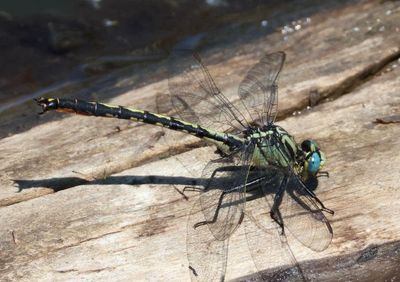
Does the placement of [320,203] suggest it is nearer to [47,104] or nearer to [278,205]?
[278,205]

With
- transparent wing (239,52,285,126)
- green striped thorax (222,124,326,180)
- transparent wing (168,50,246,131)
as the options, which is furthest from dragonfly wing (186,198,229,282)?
transparent wing (239,52,285,126)

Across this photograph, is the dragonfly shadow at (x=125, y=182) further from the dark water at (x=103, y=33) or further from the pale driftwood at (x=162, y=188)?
the dark water at (x=103, y=33)

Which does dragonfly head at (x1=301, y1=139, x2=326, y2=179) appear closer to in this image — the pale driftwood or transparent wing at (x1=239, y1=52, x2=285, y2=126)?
the pale driftwood

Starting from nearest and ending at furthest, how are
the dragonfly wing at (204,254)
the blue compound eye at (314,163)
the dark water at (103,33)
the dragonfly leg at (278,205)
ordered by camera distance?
the dragonfly wing at (204,254)
the dragonfly leg at (278,205)
the blue compound eye at (314,163)
the dark water at (103,33)

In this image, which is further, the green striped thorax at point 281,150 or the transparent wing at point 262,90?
the transparent wing at point 262,90

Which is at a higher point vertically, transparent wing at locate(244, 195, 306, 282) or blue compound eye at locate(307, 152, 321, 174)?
blue compound eye at locate(307, 152, 321, 174)

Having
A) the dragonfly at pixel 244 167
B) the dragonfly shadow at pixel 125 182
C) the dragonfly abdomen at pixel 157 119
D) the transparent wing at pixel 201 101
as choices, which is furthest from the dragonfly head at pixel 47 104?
the transparent wing at pixel 201 101

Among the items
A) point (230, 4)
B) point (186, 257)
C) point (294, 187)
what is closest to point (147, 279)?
point (186, 257)
